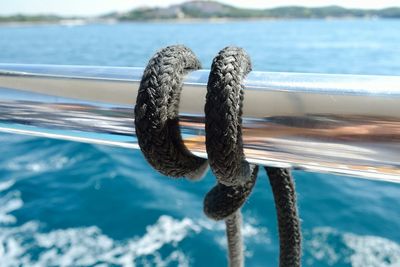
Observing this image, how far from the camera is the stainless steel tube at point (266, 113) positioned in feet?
1.17

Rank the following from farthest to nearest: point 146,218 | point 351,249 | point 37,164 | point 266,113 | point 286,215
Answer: point 37,164 → point 146,218 → point 351,249 → point 286,215 → point 266,113

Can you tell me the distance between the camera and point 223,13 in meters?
79.4

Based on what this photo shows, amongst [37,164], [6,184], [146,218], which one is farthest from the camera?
[37,164]

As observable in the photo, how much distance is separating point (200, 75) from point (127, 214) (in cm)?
302

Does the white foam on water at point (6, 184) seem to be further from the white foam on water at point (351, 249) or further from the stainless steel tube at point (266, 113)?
the stainless steel tube at point (266, 113)

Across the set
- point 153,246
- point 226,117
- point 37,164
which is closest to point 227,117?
point 226,117

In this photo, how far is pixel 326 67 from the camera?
48.5ft

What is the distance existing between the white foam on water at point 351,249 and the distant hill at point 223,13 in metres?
75.6

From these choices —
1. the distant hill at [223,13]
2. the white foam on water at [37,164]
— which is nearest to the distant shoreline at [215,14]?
the distant hill at [223,13]

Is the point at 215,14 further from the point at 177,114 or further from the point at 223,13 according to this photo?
the point at 177,114

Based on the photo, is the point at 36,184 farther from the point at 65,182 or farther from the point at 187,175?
the point at 187,175

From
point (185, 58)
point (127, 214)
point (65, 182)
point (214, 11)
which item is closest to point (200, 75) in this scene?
point (185, 58)

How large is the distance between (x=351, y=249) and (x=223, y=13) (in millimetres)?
79729

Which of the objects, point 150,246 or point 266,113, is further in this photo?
point 150,246
